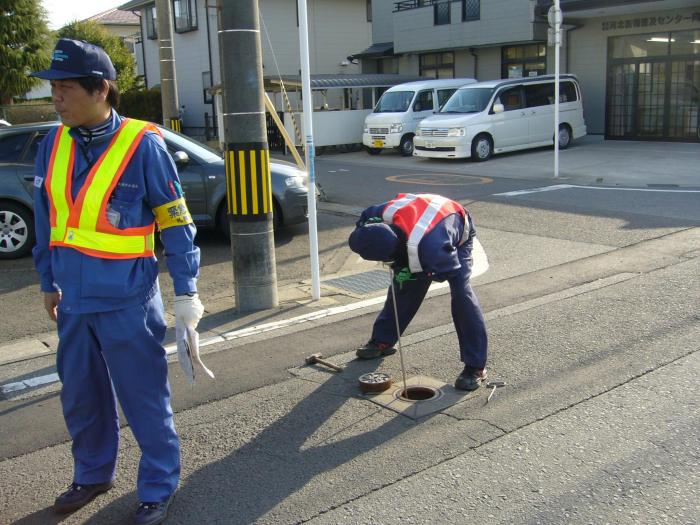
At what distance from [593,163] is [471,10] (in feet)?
32.9

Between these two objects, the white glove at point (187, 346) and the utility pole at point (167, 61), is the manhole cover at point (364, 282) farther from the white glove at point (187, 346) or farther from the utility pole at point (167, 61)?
the utility pole at point (167, 61)

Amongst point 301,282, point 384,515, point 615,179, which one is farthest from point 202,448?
point 615,179

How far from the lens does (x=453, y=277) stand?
4543 mm

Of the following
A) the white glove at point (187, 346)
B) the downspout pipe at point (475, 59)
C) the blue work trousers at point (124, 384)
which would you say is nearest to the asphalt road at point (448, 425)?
the blue work trousers at point (124, 384)

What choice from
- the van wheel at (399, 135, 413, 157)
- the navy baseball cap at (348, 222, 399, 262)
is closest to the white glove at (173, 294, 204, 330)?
the navy baseball cap at (348, 222, 399, 262)

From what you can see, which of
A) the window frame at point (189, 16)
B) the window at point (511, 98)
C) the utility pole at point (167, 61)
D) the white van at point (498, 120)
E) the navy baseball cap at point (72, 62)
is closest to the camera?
the navy baseball cap at point (72, 62)

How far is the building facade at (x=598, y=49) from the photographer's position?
2030 centimetres

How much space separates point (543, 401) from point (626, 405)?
1.53ft

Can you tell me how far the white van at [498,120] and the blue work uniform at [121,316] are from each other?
15122 millimetres

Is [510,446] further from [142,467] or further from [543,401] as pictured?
[142,467]

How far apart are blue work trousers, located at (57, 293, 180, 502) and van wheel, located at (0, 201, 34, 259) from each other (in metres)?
6.05

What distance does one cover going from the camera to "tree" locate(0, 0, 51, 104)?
29422 millimetres

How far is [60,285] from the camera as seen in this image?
3156 millimetres

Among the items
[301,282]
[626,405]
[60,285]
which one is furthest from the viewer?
[301,282]
